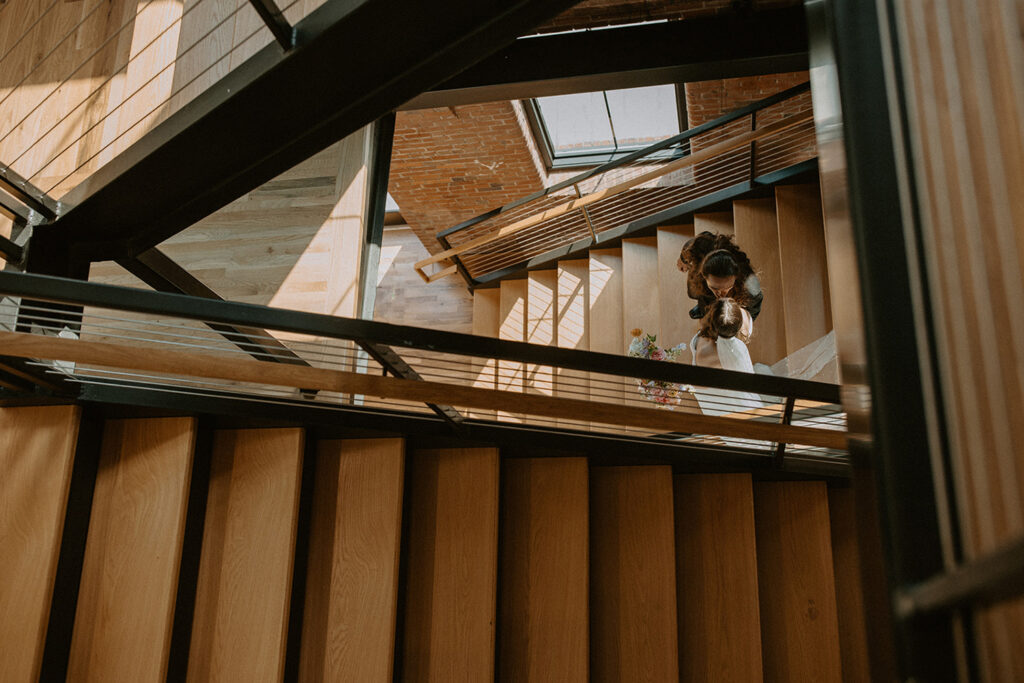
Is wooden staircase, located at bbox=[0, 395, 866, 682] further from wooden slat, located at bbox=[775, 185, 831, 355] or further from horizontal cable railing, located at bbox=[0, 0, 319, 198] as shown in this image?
horizontal cable railing, located at bbox=[0, 0, 319, 198]

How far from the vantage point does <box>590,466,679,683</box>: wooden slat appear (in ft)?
9.09

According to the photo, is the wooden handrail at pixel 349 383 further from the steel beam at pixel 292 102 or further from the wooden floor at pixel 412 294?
the wooden floor at pixel 412 294

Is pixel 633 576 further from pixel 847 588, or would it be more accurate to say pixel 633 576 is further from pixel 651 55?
pixel 651 55

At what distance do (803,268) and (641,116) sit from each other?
412 cm

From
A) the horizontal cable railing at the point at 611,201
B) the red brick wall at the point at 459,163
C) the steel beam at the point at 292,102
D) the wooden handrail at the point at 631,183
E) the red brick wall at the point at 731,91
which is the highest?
the red brick wall at the point at 731,91

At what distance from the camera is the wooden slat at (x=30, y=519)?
2.39m

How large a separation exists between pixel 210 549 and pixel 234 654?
36cm

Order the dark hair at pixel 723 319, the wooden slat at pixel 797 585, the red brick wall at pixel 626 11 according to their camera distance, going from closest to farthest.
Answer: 1. the wooden slat at pixel 797 585
2. the dark hair at pixel 723 319
3. the red brick wall at pixel 626 11

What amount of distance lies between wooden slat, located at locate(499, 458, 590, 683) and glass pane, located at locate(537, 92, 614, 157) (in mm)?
5596

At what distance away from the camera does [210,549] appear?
8.91ft

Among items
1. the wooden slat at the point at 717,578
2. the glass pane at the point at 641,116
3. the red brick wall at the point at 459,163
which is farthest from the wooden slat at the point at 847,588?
the glass pane at the point at 641,116

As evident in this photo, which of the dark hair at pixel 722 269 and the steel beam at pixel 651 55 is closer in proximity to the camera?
the dark hair at pixel 722 269

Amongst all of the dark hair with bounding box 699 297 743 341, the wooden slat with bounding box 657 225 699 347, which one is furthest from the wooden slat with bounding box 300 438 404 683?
the wooden slat with bounding box 657 225 699 347

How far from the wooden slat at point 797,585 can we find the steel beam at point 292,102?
1.95 meters
